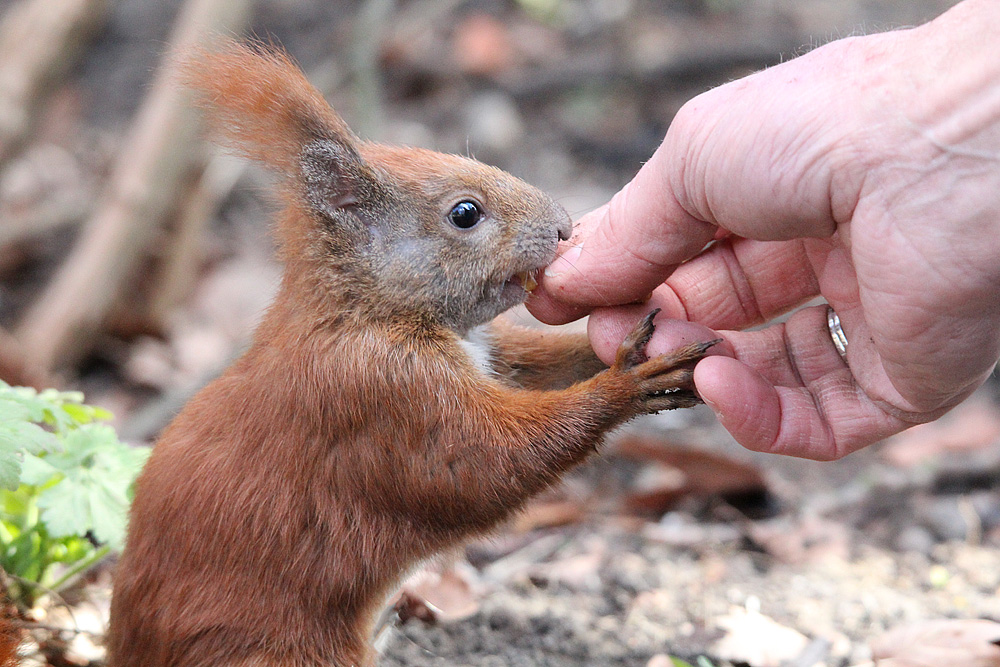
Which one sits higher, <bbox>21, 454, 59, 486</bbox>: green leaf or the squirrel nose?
the squirrel nose

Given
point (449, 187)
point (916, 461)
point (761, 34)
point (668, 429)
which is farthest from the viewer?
point (761, 34)

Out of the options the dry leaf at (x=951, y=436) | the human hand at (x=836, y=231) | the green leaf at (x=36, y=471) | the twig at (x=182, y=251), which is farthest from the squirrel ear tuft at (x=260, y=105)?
the twig at (x=182, y=251)

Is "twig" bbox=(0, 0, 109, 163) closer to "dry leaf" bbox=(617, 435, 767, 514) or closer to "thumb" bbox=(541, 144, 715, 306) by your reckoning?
"dry leaf" bbox=(617, 435, 767, 514)

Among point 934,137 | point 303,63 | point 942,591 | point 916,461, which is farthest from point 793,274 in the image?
point 303,63

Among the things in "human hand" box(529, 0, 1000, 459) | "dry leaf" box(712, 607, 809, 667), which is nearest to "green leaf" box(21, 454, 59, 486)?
"human hand" box(529, 0, 1000, 459)

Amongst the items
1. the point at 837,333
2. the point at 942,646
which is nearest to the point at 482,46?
the point at 837,333

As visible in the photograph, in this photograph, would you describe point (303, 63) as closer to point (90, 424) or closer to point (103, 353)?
point (103, 353)
